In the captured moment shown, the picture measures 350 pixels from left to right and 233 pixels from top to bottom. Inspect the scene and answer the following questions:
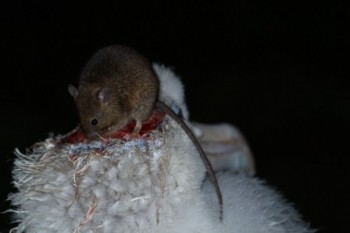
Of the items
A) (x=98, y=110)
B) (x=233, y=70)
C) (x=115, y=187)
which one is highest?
(x=233, y=70)

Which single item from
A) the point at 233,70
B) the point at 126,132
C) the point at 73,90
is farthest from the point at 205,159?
the point at 233,70

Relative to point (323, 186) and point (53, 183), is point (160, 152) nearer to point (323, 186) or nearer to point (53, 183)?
point (53, 183)

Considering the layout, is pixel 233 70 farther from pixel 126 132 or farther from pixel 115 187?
pixel 115 187

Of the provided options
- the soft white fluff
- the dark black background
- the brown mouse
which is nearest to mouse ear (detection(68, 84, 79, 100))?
the brown mouse

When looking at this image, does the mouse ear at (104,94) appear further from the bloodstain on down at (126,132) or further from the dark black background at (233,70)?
the dark black background at (233,70)

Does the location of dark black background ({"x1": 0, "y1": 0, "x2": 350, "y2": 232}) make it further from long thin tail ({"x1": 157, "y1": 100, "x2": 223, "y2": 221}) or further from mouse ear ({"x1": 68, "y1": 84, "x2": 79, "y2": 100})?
long thin tail ({"x1": 157, "y1": 100, "x2": 223, "y2": 221})

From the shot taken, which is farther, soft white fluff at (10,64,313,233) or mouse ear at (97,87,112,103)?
mouse ear at (97,87,112,103)
